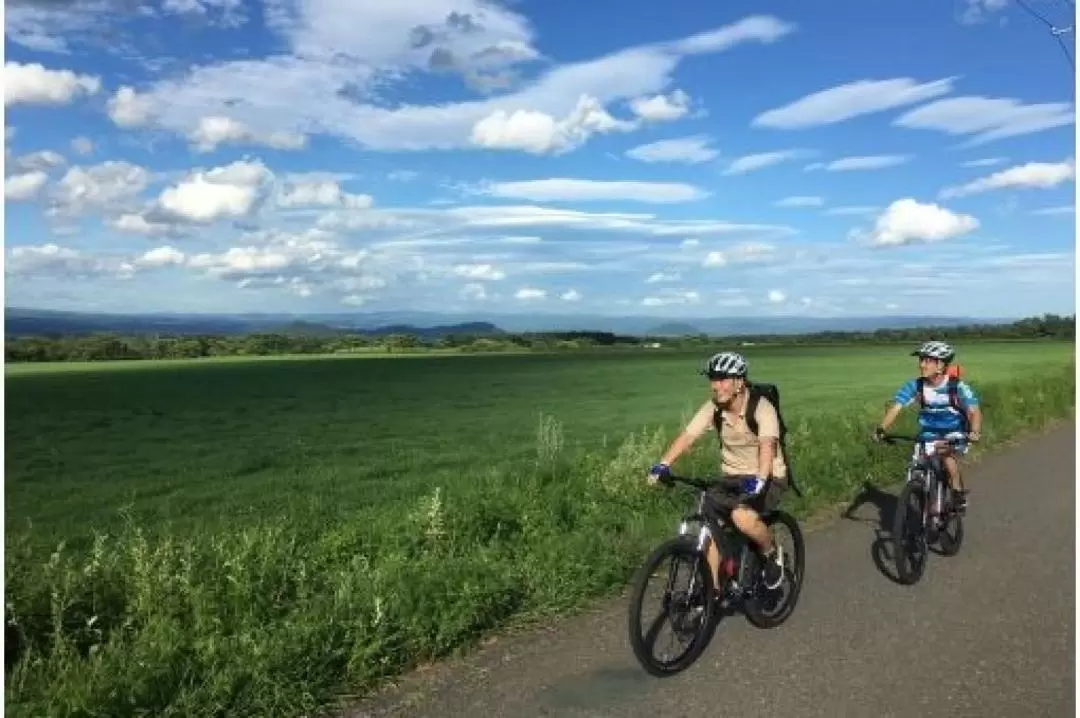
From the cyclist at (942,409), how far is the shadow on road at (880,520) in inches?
23.1

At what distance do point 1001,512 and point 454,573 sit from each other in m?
7.03

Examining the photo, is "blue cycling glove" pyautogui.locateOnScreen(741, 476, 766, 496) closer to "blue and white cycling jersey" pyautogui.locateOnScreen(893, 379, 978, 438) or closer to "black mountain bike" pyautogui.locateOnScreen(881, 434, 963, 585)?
"black mountain bike" pyautogui.locateOnScreen(881, 434, 963, 585)

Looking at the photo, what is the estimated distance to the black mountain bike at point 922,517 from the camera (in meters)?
7.58

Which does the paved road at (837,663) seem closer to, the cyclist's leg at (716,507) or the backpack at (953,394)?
the cyclist's leg at (716,507)

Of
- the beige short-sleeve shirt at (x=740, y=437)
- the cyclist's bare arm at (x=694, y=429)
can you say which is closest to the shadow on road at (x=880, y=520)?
the beige short-sleeve shirt at (x=740, y=437)

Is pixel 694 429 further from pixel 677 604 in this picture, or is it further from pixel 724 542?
pixel 677 604

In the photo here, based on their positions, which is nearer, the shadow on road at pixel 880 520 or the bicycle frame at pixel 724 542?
the bicycle frame at pixel 724 542

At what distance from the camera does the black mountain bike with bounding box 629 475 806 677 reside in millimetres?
5496

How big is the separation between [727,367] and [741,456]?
0.68 meters

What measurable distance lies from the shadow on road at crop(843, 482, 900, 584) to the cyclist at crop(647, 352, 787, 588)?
1.92 meters

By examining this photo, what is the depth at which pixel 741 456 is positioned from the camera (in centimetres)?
634

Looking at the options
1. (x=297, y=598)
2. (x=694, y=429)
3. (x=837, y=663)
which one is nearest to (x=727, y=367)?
(x=694, y=429)

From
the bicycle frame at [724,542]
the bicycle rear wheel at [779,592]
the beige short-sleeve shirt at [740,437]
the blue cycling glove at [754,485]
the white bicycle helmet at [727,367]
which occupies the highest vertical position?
the white bicycle helmet at [727,367]

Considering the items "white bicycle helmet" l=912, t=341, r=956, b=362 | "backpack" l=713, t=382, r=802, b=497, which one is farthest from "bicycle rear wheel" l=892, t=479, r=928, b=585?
"backpack" l=713, t=382, r=802, b=497
